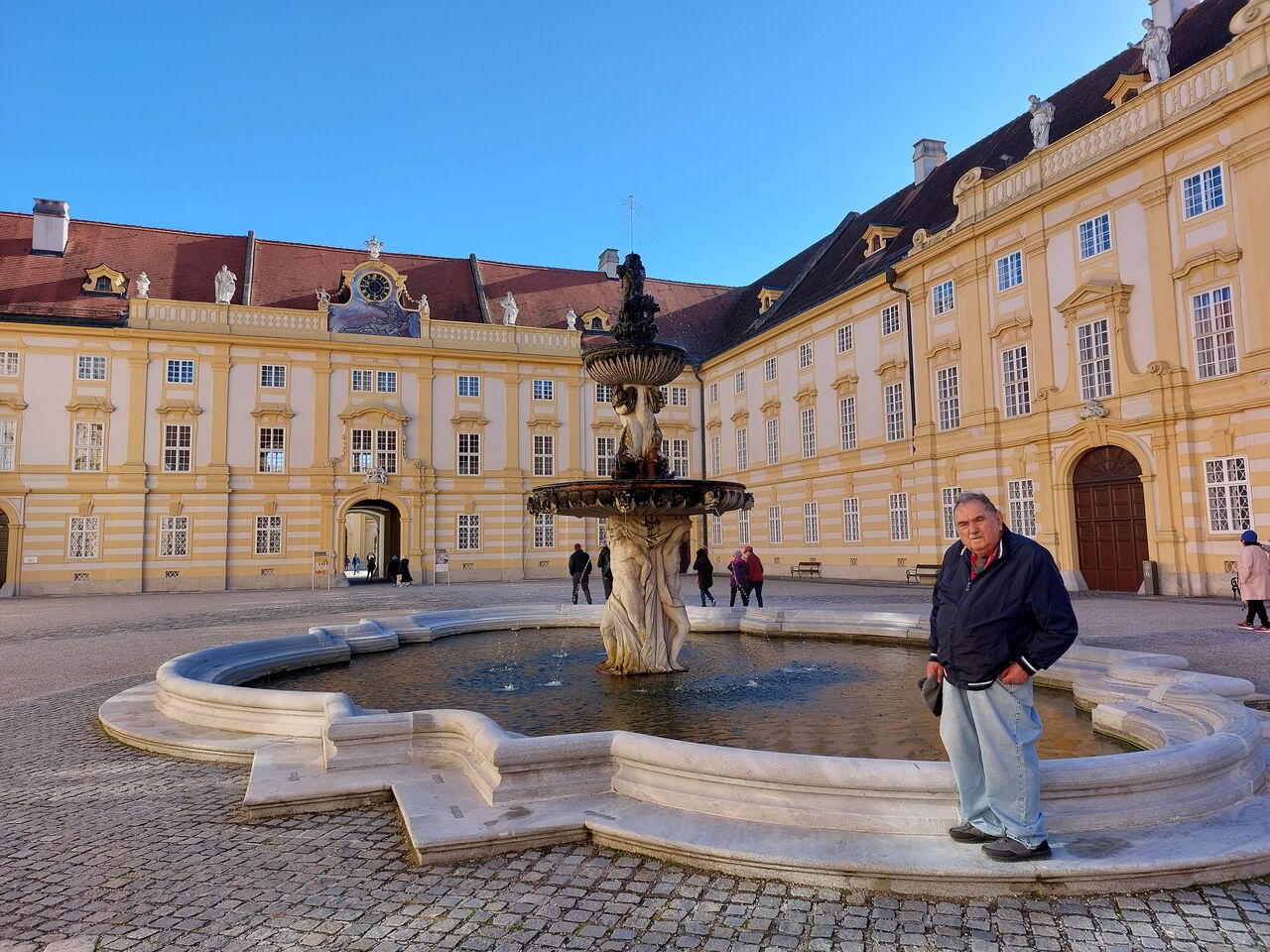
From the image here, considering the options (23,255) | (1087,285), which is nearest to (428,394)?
(23,255)

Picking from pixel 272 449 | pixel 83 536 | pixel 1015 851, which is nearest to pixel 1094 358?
pixel 1015 851

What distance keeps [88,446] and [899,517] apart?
31912mm

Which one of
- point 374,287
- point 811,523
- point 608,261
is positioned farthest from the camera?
point 608,261

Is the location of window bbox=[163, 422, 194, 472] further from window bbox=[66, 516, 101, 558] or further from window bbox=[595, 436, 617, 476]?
window bbox=[595, 436, 617, 476]

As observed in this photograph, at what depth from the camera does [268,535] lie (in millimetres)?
34062

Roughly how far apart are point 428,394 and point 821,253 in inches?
785

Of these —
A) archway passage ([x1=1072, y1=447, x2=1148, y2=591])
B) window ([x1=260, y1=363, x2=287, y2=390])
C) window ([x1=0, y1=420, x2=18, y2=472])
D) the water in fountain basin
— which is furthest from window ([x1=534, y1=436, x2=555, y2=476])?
the water in fountain basin

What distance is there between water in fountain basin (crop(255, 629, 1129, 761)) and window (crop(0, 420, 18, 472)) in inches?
1169

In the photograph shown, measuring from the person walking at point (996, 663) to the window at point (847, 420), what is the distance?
92.4 ft

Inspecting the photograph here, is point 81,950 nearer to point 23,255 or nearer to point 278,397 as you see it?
point 278,397

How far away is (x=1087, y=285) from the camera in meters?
21.3

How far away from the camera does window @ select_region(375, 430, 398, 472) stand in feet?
118

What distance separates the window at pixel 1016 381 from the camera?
77.3 ft

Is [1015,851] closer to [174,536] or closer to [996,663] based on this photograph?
[996,663]
